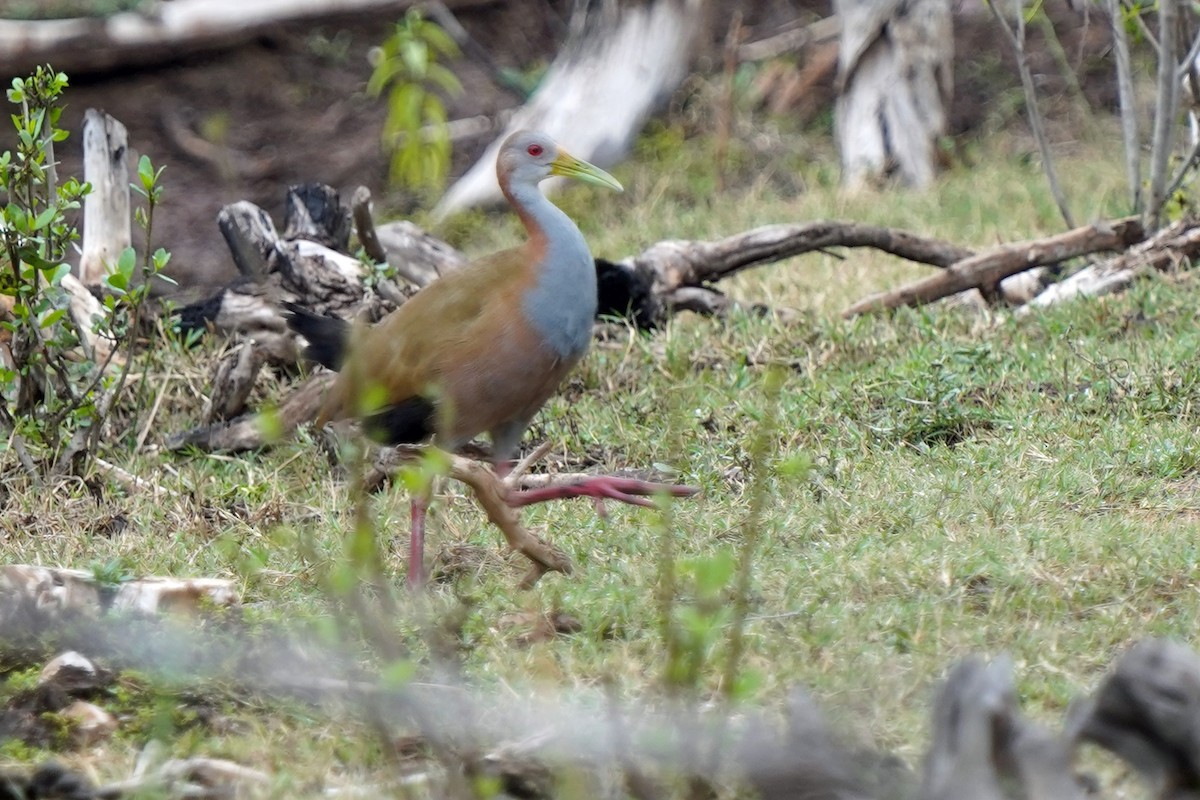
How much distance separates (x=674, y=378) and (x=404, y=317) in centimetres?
147

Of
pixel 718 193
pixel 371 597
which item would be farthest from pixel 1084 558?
pixel 718 193

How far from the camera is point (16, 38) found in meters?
10.2

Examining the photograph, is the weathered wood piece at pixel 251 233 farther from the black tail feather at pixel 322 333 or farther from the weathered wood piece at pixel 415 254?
the black tail feather at pixel 322 333

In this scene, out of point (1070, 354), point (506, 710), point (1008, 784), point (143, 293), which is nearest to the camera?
point (1008, 784)

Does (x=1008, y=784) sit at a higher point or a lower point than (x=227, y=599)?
higher

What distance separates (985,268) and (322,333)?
118 inches

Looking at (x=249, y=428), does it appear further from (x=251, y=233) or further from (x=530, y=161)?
(x=530, y=161)

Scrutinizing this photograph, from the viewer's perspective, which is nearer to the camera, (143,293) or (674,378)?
(143,293)

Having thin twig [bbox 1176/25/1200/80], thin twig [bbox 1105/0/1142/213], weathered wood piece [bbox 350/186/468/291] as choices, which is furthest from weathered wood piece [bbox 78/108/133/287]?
thin twig [bbox 1176/25/1200/80]

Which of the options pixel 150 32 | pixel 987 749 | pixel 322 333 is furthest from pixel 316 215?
pixel 150 32

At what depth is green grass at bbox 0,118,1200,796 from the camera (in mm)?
3092

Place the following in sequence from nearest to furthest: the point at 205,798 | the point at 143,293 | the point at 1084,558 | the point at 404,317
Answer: the point at 205,798
the point at 1084,558
the point at 404,317
the point at 143,293

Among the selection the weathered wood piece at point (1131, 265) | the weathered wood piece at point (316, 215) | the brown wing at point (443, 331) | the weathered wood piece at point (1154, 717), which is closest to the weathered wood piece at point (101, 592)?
the brown wing at point (443, 331)

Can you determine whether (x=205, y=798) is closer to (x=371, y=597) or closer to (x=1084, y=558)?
(x=371, y=597)
